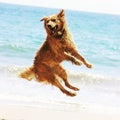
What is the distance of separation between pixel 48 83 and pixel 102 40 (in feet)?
10.9

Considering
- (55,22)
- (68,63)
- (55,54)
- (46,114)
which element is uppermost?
(55,22)

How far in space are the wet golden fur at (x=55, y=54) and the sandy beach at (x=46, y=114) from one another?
461 mm

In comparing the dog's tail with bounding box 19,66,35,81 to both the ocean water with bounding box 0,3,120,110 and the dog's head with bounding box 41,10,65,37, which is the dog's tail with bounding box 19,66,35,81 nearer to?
the ocean water with bounding box 0,3,120,110

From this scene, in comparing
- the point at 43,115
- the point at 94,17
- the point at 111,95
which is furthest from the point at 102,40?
the point at 43,115

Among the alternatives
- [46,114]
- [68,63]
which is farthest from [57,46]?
[68,63]

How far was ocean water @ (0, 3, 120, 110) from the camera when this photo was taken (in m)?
4.92

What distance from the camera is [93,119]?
4363 mm

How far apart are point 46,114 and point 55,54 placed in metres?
0.63

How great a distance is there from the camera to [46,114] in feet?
14.3

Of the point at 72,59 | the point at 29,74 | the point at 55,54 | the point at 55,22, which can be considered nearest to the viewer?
the point at 55,22

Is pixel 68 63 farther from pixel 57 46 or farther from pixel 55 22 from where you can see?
pixel 55 22

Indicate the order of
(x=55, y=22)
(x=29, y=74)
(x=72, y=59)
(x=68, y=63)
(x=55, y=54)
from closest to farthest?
(x=55, y=22)
(x=72, y=59)
(x=55, y=54)
(x=29, y=74)
(x=68, y=63)

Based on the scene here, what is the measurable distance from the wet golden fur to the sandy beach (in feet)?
1.51

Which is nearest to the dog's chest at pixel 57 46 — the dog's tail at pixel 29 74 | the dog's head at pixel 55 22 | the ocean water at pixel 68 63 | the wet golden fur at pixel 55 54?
the wet golden fur at pixel 55 54
